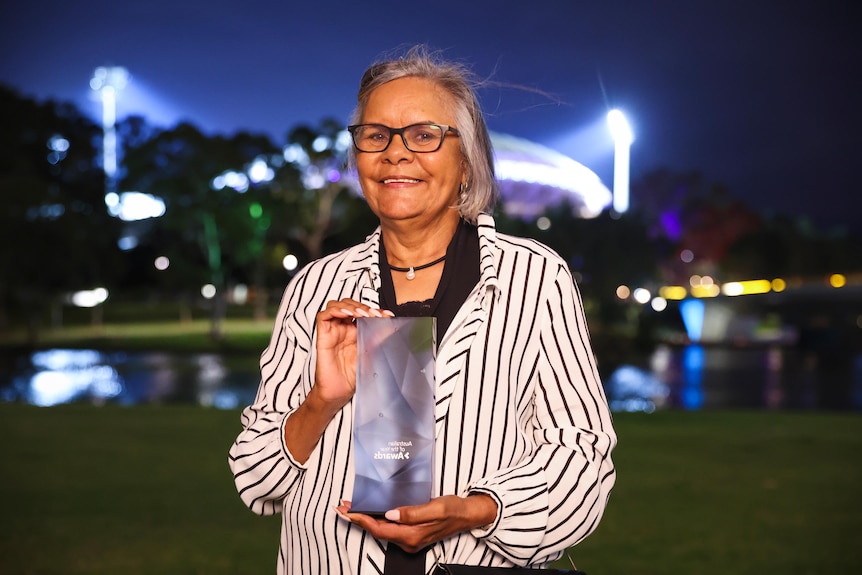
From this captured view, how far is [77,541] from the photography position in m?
6.62

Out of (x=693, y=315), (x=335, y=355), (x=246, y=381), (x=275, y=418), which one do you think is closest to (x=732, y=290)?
(x=693, y=315)

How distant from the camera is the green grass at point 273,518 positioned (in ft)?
20.4

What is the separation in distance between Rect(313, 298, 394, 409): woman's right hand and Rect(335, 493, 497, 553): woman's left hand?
7.6 inches

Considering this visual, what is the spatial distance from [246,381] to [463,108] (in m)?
22.3

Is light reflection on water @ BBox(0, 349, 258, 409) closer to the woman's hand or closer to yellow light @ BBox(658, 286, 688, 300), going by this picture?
the woman's hand

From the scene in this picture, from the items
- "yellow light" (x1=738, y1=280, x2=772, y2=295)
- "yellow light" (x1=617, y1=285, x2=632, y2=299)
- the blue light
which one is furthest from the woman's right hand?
the blue light

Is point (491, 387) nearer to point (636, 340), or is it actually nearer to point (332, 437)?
point (332, 437)

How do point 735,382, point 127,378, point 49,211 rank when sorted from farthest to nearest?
point 49,211 < point 735,382 < point 127,378

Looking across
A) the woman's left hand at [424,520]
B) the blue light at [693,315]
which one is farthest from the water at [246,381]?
the blue light at [693,315]

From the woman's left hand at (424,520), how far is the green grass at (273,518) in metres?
4.55

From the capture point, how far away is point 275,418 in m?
1.88

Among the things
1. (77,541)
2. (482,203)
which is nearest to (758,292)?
(77,541)

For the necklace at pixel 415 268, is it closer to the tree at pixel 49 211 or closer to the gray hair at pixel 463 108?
the gray hair at pixel 463 108

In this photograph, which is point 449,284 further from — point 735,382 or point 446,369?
point 735,382
